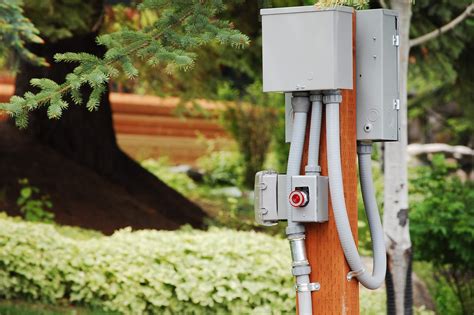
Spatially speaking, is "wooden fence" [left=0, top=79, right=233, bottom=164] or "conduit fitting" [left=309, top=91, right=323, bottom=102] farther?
"wooden fence" [left=0, top=79, right=233, bottom=164]

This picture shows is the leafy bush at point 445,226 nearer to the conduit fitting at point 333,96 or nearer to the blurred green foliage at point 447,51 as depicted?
the blurred green foliage at point 447,51

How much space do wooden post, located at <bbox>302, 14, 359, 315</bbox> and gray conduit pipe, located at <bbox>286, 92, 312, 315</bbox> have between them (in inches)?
2.5

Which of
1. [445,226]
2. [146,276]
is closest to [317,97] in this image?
[146,276]

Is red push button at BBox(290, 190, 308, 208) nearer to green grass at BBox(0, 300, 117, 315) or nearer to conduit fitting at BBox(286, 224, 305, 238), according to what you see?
conduit fitting at BBox(286, 224, 305, 238)

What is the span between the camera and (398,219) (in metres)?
8.14

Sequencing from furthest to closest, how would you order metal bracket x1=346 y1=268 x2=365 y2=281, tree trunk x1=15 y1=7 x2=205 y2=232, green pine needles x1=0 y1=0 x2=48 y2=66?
tree trunk x1=15 y1=7 x2=205 y2=232 < green pine needles x1=0 y1=0 x2=48 y2=66 < metal bracket x1=346 y1=268 x2=365 y2=281

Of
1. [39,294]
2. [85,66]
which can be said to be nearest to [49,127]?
[39,294]

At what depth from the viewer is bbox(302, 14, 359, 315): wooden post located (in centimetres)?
484

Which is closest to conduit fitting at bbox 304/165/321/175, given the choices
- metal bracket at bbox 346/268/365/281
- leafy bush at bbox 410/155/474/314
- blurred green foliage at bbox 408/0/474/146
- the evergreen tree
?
metal bracket at bbox 346/268/365/281

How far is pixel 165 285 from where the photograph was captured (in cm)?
812

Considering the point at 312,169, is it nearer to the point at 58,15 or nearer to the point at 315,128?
the point at 315,128

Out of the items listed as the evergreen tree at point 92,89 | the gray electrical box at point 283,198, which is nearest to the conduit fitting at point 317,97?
the gray electrical box at point 283,198

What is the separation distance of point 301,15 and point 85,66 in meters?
1.45

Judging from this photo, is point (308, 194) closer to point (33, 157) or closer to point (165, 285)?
point (165, 285)
